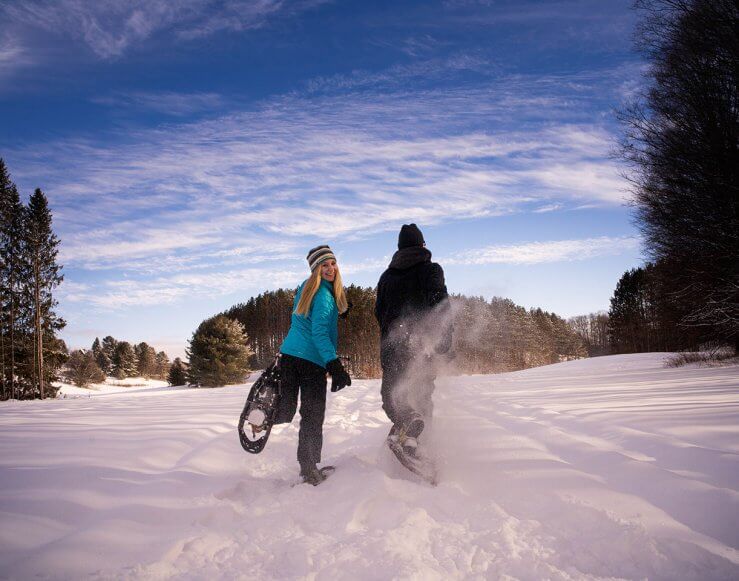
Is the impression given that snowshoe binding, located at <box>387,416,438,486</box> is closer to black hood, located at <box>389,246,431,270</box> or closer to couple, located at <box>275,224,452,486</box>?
couple, located at <box>275,224,452,486</box>

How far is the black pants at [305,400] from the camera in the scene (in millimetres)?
3014

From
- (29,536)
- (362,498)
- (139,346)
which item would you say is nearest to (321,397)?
(362,498)

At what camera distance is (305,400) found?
3.07 m

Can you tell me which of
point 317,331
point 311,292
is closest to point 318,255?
point 311,292

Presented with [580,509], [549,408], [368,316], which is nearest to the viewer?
[580,509]

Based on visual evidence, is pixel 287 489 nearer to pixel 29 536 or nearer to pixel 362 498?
pixel 362 498

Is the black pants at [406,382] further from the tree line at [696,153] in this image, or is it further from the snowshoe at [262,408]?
the tree line at [696,153]

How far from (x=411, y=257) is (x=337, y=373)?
4.08ft

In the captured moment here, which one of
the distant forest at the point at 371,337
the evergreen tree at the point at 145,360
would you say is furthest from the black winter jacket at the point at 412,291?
the evergreen tree at the point at 145,360

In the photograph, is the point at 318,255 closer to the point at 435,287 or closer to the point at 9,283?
the point at 435,287

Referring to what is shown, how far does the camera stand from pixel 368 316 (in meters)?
41.0

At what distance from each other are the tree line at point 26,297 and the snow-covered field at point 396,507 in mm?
23657

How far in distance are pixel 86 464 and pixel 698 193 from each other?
13085 mm

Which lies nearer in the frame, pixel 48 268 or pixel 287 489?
pixel 287 489
